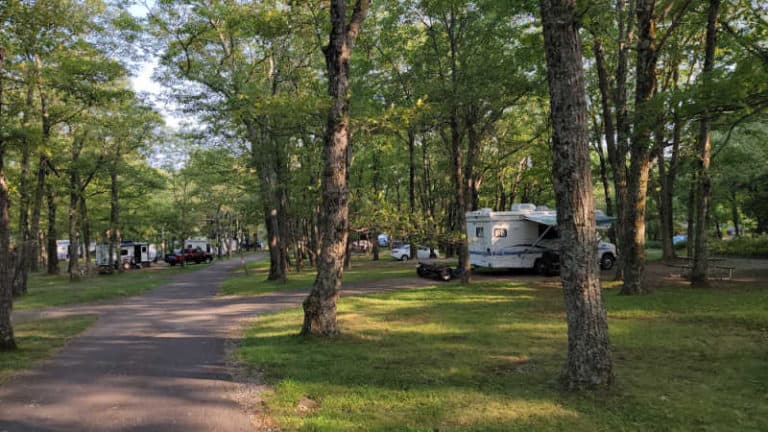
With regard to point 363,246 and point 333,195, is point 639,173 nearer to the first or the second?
point 333,195

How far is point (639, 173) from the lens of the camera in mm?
13625

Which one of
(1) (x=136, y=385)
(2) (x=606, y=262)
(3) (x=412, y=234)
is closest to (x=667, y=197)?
(2) (x=606, y=262)

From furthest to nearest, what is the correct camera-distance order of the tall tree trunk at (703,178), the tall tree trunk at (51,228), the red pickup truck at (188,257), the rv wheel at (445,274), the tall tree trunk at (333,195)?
the red pickup truck at (188,257), the tall tree trunk at (51,228), the rv wheel at (445,274), the tall tree trunk at (703,178), the tall tree trunk at (333,195)

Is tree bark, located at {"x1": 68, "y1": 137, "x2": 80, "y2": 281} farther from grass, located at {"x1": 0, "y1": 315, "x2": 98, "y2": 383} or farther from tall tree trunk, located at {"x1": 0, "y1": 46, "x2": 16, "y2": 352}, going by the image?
tall tree trunk, located at {"x1": 0, "y1": 46, "x2": 16, "y2": 352}

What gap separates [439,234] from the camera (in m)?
13.6

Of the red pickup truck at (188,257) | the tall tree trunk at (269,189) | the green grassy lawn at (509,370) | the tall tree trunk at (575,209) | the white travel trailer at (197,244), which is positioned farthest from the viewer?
the white travel trailer at (197,244)

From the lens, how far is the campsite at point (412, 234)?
557 cm

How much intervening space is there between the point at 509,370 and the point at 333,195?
4.42 m

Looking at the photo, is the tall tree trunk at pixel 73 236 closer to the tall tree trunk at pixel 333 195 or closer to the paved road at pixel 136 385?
the paved road at pixel 136 385

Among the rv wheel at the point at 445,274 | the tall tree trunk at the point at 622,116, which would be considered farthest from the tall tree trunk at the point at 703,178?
the rv wheel at the point at 445,274

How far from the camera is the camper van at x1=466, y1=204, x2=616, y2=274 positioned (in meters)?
20.3

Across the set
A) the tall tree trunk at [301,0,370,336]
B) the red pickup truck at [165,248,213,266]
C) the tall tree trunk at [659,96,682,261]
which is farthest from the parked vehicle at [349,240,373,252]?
the tall tree trunk at [301,0,370,336]

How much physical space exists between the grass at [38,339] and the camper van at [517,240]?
46.2ft

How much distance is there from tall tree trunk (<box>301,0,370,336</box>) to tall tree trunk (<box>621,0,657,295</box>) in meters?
8.00
